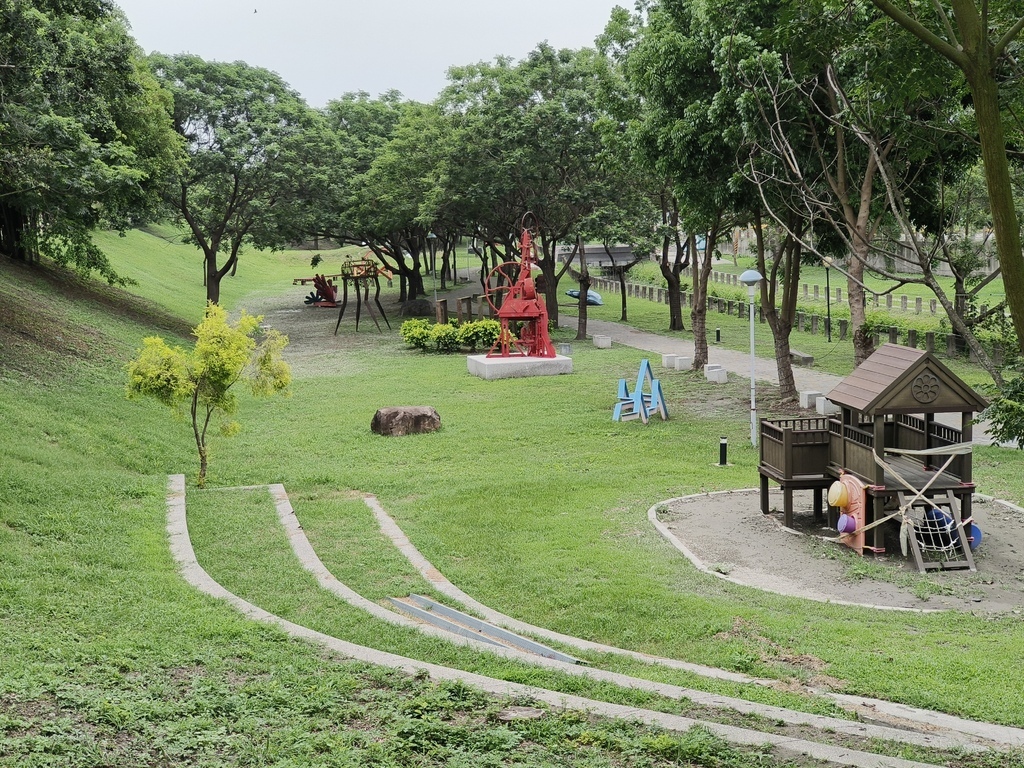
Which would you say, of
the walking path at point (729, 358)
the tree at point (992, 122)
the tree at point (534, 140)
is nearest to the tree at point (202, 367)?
the tree at point (992, 122)

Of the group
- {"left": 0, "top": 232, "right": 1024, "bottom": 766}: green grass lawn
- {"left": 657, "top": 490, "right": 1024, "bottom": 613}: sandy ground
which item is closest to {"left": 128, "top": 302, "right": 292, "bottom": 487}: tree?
{"left": 0, "top": 232, "right": 1024, "bottom": 766}: green grass lawn

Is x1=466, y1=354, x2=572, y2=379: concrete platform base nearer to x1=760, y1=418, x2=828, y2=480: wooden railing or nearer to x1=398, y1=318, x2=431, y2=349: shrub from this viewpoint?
x1=398, y1=318, x2=431, y2=349: shrub

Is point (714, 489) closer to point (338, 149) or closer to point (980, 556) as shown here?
point (980, 556)

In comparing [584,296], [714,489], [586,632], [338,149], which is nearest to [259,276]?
[338,149]

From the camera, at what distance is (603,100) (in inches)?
1059

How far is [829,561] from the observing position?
41.6 feet

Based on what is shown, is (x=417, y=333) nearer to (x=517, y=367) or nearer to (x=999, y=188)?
(x=517, y=367)

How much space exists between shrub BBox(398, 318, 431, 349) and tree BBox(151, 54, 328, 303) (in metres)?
7.40

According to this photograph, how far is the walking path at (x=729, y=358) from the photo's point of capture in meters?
22.3

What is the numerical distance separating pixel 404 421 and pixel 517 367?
949cm

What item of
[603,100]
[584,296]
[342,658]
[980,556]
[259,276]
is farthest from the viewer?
[259,276]

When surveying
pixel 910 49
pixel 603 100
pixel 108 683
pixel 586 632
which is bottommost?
pixel 586 632

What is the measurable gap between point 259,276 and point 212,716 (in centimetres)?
7508

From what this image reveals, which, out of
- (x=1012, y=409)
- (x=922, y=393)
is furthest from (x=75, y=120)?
(x=1012, y=409)
